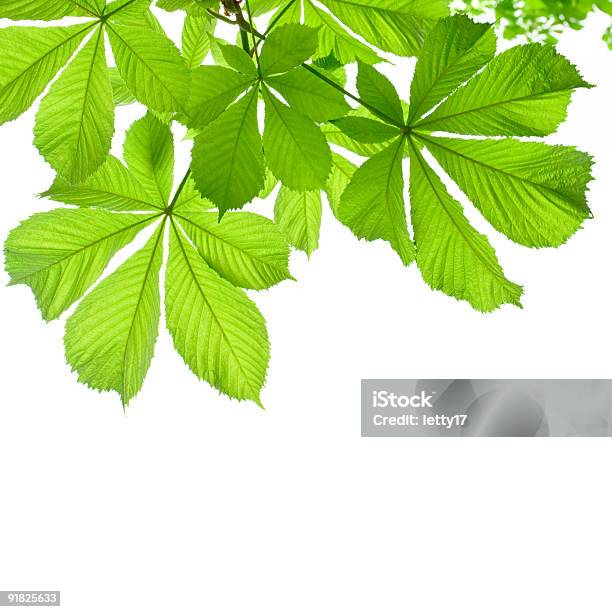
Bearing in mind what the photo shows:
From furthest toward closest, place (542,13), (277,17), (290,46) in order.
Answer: (542,13) → (277,17) → (290,46)

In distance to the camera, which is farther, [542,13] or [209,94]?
[542,13]

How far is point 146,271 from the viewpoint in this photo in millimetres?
500

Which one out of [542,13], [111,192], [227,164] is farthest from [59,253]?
[542,13]

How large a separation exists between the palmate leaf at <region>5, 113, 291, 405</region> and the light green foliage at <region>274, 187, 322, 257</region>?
112mm

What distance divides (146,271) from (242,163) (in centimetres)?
13

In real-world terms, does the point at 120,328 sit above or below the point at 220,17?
below

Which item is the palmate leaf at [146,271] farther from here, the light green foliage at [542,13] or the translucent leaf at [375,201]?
the light green foliage at [542,13]

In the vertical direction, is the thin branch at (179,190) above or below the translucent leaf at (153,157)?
below

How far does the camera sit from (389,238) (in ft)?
1.47

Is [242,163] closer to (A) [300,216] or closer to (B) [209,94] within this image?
(B) [209,94]


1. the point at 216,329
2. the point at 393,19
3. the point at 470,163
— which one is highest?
the point at 393,19

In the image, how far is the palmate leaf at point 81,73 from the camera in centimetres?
41

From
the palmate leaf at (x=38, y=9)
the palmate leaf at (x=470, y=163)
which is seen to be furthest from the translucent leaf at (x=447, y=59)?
the palmate leaf at (x=38, y=9)

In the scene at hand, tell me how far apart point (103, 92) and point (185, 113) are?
65 mm
